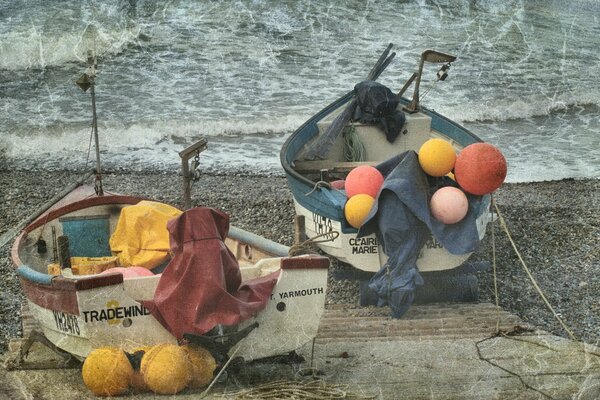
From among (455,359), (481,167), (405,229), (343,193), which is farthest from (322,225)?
(455,359)

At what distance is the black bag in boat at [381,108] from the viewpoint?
464 inches

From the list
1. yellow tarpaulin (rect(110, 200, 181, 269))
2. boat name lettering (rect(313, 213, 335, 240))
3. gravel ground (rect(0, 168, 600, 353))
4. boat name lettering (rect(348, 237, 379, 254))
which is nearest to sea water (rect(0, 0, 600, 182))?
gravel ground (rect(0, 168, 600, 353))

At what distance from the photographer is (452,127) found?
11.7m

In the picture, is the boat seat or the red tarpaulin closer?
the red tarpaulin

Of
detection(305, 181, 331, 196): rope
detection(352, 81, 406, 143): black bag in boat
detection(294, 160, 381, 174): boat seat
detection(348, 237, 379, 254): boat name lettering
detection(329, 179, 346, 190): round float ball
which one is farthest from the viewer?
detection(352, 81, 406, 143): black bag in boat

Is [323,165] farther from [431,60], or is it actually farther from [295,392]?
[295,392]

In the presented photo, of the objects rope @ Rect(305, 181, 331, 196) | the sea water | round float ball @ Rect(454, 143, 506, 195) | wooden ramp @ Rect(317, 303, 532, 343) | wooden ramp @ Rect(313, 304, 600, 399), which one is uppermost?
round float ball @ Rect(454, 143, 506, 195)

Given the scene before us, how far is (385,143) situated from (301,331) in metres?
5.21

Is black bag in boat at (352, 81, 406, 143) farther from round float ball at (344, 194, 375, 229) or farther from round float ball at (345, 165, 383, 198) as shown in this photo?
round float ball at (344, 194, 375, 229)

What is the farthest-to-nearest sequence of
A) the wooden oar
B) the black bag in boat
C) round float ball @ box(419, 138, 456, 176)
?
the black bag in boat → the wooden oar → round float ball @ box(419, 138, 456, 176)

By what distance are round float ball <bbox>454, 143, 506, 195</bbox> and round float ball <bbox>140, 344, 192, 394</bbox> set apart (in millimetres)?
3268

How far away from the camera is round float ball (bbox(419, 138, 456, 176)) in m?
8.62

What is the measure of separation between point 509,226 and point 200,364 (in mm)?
6481

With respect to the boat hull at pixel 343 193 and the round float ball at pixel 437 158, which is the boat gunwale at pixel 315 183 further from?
the round float ball at pixel 437 158
